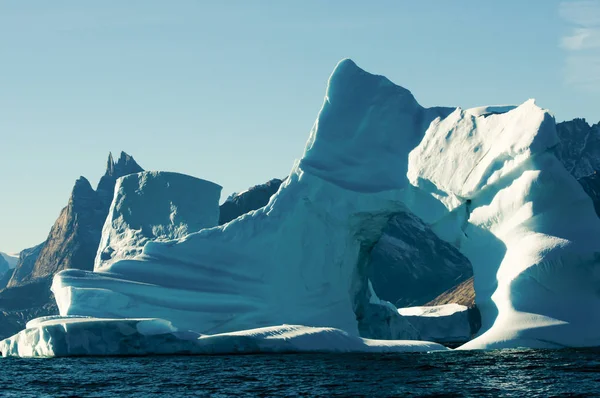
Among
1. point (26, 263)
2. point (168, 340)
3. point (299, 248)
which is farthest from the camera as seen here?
point (26, 263)

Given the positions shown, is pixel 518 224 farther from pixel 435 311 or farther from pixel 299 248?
pixel 435 311

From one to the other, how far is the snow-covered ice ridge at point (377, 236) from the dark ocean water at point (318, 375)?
2393mm

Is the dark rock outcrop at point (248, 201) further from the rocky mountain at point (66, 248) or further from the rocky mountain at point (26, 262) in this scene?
the rocky mountain at point (26, 262)

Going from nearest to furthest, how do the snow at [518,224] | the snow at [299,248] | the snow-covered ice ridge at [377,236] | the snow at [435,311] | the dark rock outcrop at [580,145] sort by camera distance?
the snow at [518,224], the snow-covered ice ridge at [377,236], the snow at [299,248], the snow at [435,311], the dark rock outcrop at [580,145]

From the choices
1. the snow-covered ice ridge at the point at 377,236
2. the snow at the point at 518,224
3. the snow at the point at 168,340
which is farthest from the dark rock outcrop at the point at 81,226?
the snow at the point at 168,340

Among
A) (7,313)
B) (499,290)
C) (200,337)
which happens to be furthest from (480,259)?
(7,313)

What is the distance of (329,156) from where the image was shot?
154 ft

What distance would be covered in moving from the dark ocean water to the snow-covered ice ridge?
7.85 feet

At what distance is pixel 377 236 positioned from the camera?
49312 mm

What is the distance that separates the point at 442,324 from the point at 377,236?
1237cm

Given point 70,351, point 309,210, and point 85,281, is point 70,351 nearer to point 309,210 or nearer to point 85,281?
point 85,281

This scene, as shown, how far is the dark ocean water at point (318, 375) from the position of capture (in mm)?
28781

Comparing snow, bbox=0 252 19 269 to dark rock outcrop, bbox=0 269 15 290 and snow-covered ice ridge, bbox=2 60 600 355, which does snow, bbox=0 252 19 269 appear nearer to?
dark rock outcrop, bbox=0 269 15 290

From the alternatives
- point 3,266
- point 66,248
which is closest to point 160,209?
point 66,248
